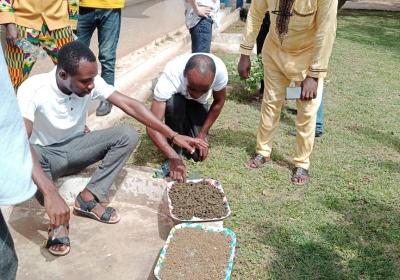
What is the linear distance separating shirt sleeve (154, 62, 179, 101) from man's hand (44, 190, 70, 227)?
1794 millimetres

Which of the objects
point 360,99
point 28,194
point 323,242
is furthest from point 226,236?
point 360,99

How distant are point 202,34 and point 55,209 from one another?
11.7 feet

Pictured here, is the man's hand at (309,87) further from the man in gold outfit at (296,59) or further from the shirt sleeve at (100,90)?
the shirt sleeve at (100,90)

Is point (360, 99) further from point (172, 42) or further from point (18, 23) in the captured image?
point (18, 23)

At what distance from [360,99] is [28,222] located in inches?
183

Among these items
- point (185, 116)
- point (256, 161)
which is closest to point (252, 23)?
point (185, 116)

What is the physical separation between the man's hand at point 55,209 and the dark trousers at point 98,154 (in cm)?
113

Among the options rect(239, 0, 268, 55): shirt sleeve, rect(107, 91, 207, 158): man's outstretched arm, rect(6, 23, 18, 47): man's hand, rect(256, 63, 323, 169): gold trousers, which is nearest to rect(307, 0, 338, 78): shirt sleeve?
rect(256, 63, 323, 169): gold trousers

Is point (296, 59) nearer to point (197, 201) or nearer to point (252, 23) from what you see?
point (252, 23)

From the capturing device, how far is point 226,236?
2898 mm

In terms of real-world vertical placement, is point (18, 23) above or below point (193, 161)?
above

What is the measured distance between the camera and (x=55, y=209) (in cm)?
208

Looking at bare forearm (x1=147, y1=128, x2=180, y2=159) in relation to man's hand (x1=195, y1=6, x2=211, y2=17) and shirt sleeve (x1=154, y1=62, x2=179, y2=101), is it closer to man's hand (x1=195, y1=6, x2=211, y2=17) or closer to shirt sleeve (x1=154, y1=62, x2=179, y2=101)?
shirt sleeve (x1=154, y1=62, x2=179, y2=101)

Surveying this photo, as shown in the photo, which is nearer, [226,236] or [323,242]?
[226,236]
